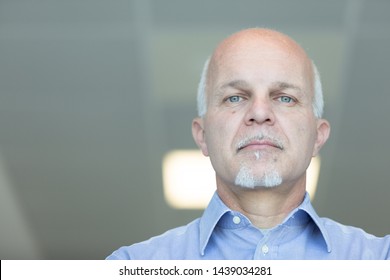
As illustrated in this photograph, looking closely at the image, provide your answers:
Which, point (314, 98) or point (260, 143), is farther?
point (314, 98)

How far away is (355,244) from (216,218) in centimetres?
24

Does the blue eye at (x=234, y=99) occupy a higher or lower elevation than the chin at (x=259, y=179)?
higher

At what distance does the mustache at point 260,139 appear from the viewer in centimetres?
106

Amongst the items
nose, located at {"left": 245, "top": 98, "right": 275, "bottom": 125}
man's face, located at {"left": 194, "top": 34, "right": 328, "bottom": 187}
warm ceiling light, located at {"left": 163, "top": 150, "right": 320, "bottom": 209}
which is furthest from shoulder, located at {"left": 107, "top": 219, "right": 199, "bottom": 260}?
warm ceiling light, located at {"left": 163, "top": 150, "right": 320, "bottom": 209}

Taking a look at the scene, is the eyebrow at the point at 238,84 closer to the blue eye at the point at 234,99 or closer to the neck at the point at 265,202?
the blue eye at the point at 234,99

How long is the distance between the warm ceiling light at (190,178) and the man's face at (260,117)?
7.34 feet

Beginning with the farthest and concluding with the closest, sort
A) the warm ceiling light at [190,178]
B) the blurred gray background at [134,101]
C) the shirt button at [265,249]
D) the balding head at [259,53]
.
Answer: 1. the warm ceiling light at [190,178]
2. the blurred gray background at [134,101]
3. the balding head at [259,53]
4. the shirt button at [265,249]

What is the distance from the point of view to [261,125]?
1067 mm

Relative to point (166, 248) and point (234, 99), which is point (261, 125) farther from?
point (166, 248)

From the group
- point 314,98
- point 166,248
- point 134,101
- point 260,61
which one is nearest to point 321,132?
Answer: point 314,98

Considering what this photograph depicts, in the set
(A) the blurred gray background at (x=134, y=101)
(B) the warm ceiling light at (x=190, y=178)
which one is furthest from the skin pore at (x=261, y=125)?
(B) the warm ceiling light at (x=190, y=178)

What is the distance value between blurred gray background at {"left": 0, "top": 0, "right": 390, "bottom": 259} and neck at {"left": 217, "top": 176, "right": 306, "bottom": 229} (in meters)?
1.49
